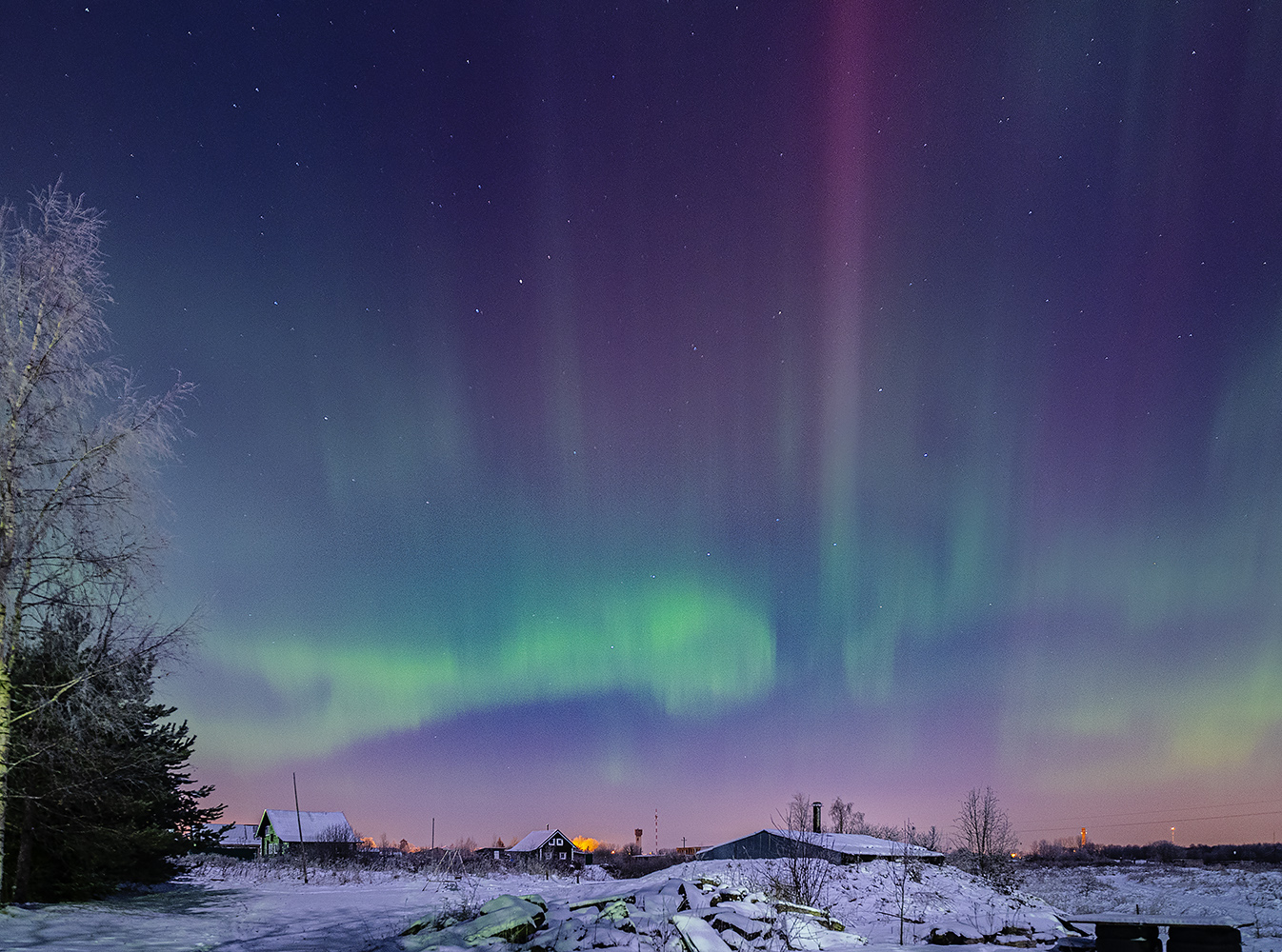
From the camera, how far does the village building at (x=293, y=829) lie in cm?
6569

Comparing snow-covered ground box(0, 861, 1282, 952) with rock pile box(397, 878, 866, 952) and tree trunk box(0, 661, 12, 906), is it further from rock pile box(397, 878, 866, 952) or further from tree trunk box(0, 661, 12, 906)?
tree trunk box(0, 661, 12, 906)

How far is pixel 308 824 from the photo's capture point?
7331 cm

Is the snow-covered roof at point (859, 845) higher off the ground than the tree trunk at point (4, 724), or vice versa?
the tree trunk at point (4, 724)

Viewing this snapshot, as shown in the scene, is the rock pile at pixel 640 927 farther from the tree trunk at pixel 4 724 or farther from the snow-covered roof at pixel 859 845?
the snow-covered roof at pixel 859 845

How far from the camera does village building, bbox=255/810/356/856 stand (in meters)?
65.7

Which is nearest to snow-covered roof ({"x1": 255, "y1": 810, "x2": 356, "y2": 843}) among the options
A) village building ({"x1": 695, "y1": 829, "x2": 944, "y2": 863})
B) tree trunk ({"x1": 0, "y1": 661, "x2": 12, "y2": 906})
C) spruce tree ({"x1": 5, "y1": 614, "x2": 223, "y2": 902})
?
village building ({"x1": 695, "y1": 829, "x2": 944, "y2": 863})

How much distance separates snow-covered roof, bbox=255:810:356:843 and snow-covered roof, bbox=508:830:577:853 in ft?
52.5

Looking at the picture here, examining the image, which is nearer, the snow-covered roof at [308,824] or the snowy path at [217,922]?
the snowy path at [217,922]

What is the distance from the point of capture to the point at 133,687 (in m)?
12.9

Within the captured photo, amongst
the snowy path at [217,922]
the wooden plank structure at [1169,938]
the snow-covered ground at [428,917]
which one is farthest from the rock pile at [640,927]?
the wooden plank structure at [1169,938]

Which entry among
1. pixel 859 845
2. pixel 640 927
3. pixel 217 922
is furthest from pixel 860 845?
pixel 217 922

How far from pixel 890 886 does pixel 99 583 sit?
3075 centimetres

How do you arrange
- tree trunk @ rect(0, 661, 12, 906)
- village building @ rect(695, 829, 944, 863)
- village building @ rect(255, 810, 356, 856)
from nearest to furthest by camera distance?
tree trunk @ rect(0, 661, 12, 906)
village building @ rect(695, 829, 944, 863)
village building @ rect(255, 810, 356, 856)

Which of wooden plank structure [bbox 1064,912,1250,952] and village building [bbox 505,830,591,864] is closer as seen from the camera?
wooden plank structure [bbox 1064,912,1250,952]
